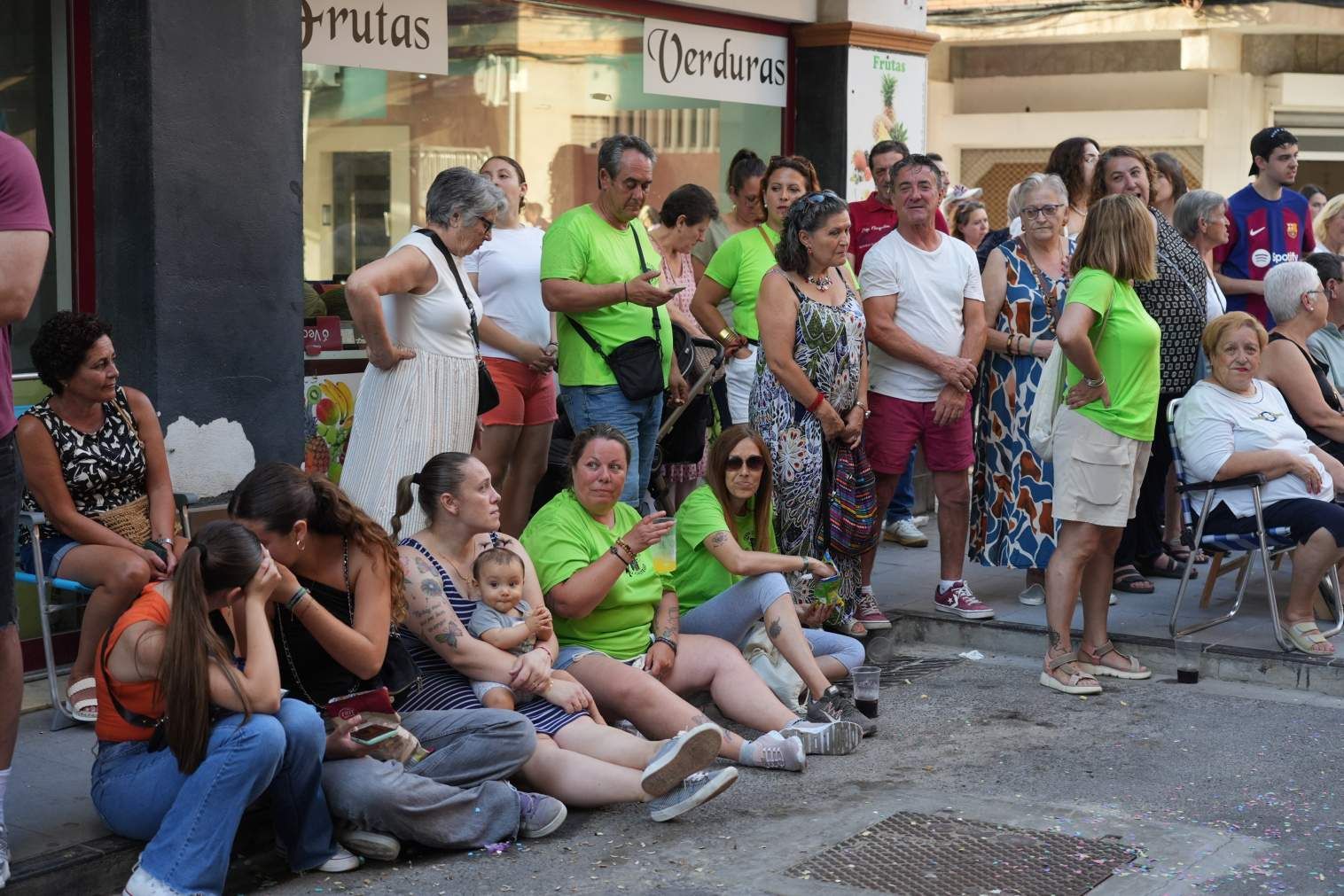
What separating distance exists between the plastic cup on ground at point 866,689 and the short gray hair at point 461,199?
6.75 feet

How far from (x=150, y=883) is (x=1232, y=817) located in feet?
9.96

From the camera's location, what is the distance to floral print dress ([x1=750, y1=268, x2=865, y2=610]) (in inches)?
274

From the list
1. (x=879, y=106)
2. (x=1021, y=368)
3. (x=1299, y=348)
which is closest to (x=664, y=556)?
(x=1021, y=368)

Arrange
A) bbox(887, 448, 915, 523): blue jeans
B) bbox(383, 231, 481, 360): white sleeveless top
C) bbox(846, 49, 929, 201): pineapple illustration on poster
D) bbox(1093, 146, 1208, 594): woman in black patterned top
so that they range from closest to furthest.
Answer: bbox(383, 231, 481, 360): white sleeveless top → bbox(1093, 146, 1208, 594): woman in black patterned top → bbox(887, 448, 915, 523): blue jeans → bbox(846, 49, 929, 201): pineapple illustration on poster

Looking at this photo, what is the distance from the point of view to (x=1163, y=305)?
782 centimetres

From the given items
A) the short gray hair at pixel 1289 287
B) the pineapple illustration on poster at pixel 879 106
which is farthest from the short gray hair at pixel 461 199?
the pineapple illustration on poster at pixel 879 106

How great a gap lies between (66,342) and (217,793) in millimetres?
1854

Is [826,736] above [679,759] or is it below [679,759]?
below

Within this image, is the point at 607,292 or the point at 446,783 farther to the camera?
the point at 607,292

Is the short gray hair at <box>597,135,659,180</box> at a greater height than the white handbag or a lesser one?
greater

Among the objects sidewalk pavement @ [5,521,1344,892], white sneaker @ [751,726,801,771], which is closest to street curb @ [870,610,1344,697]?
sidewalk pavement @ [5,521,1344,892]

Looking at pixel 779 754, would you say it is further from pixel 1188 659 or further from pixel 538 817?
pixel 1188 659

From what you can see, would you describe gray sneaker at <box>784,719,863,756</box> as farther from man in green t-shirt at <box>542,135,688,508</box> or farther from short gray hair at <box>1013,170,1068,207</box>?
short gray hair at <box>1013,170,1068,207</box>

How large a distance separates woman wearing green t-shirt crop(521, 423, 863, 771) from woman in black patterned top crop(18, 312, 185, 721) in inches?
48.6
